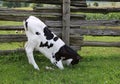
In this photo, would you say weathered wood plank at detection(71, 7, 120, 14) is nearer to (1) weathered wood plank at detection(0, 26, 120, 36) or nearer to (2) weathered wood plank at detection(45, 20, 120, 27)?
(2) weathered wood plank at detection(45, 20, 120, 27)

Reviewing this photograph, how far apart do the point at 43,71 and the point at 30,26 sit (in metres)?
1.16

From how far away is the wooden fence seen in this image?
9164 mm

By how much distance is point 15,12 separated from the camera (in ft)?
30.0

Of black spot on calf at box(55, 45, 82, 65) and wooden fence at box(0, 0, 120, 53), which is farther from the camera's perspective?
wooden fence at box(0, 0, 120, 53)

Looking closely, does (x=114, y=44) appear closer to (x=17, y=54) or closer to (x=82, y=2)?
(x=82, y=2)

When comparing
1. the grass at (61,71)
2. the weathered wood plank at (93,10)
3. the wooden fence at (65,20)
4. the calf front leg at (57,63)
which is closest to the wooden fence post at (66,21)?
the wooden fence at (65,20)

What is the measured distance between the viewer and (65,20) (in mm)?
9250

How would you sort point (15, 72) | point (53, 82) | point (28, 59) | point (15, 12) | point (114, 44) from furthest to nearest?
point (114, 44) < point (15, 12) < point (28, 59) < point (15, 72) < point (53, 82)

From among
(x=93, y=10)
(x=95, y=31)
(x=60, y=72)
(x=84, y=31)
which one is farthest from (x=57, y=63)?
(x=93, y=10)

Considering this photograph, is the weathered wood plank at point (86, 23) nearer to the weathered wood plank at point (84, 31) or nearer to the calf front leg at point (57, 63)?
the weathered wood plank at point (84, 31)

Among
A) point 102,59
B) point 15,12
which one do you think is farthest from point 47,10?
point 102,59

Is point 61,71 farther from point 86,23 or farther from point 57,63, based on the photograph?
point 86,23

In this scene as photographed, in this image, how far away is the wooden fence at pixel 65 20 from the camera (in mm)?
9164

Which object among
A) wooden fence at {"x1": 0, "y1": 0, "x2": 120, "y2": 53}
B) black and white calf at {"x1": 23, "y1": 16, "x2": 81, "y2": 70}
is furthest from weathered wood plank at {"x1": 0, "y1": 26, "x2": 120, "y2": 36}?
black and white calf at {"x1": 23, "y1": 16, "x2": 81, "y2": 70}
